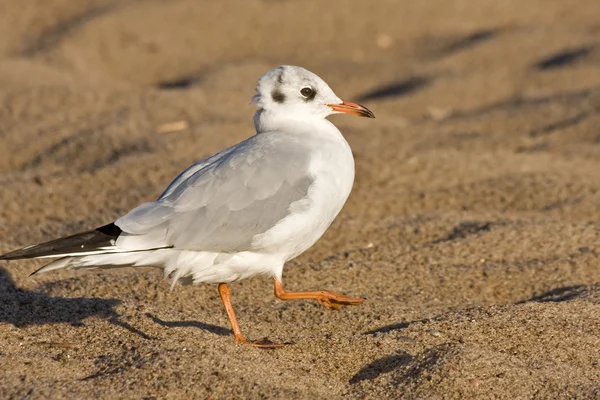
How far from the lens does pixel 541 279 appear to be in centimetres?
541

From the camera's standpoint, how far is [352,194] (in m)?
6.87

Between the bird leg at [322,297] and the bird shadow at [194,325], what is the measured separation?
317 millimetres

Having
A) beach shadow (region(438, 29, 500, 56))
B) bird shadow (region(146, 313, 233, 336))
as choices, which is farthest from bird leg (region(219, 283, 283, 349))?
beach shadow (region(438, 29, 500, 56))

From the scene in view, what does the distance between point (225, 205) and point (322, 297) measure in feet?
2.35

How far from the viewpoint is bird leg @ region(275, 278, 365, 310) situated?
4613 millimetres

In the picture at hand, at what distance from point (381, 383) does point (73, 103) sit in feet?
18.7

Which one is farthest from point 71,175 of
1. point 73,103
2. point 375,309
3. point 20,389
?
point 20,389

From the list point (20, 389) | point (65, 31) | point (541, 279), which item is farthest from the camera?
point (65, 31)

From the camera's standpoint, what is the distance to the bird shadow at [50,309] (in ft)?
15.2

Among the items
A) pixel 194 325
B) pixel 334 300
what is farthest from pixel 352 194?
pixel 194 325

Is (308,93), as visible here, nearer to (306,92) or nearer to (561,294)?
(306,92)

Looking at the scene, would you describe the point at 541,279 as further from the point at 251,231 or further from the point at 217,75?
the point at 217,75

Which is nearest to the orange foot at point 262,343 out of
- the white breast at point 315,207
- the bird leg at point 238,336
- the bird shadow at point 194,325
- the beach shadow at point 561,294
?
the bird leg at point 238,336

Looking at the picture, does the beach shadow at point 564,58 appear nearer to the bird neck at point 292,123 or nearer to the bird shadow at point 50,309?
the bird neck at point 292,123
